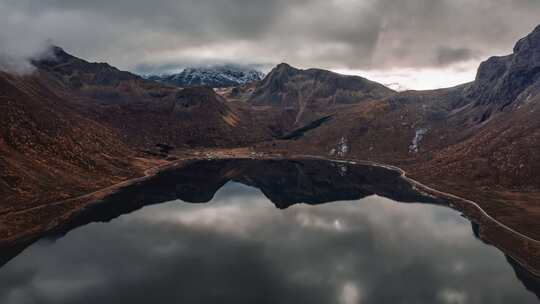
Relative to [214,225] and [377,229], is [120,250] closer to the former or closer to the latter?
[214,225]

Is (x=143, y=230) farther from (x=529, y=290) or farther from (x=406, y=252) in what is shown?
(x=529, y=290)

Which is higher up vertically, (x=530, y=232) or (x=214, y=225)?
(x=530, y=232)

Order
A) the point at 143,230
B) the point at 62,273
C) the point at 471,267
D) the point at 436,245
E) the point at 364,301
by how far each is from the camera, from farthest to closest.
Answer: the point at 143,230 < the point at 436,245 < the point at 471,267 < the point at 62,273 < the point at 364,301

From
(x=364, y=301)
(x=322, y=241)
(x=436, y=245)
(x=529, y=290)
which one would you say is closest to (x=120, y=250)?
(x=322, y=241)

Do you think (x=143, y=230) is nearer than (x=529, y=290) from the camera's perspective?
No

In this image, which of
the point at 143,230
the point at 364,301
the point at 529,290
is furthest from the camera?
the point at 143,230

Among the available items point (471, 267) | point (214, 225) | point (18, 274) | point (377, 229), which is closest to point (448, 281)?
point (471, 267)
